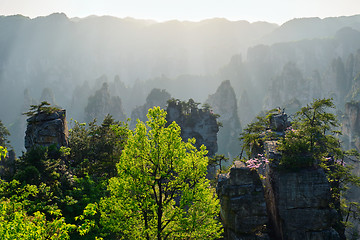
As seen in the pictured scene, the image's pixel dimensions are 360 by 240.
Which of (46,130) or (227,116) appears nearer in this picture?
(46,130)

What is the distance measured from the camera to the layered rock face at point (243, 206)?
1769 cm

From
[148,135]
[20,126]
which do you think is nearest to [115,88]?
[20,126]

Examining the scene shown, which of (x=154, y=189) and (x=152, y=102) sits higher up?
(x=152, y=102)

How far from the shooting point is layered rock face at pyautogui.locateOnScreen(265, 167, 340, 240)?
57.7 feet

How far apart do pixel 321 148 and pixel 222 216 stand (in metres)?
9.92

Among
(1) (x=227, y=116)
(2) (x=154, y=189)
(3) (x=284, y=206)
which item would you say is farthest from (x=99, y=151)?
(1) (x=227, y=116)

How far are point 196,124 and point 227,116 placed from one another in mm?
60570

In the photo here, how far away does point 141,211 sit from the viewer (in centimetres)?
1420

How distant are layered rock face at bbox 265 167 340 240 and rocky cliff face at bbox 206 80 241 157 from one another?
306 feet

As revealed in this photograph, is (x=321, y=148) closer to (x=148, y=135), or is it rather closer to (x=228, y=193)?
(x=228, y=193)

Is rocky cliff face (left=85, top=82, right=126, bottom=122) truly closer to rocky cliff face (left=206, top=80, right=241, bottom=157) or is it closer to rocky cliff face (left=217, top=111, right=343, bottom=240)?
rocky cliff face (left=206, top=80, right=241, bottom=157)

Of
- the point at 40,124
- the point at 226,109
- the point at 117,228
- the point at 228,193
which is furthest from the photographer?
the point at 226,109

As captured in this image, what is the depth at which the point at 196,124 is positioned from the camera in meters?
61.5

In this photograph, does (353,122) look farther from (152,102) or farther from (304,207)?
(152,102)
